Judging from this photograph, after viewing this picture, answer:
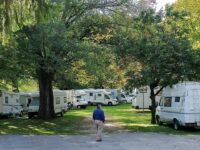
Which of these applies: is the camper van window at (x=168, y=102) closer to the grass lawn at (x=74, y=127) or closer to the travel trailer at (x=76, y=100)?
the grass lawn at (x=74, y=127)

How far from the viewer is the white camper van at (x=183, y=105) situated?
85.3 ft

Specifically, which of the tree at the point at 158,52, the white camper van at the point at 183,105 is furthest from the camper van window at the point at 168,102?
the tree at the point at 158,52

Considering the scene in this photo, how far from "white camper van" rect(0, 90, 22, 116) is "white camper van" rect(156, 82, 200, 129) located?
19.2 metres

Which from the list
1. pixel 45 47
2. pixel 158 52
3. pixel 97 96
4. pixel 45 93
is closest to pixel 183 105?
pixel 158 52

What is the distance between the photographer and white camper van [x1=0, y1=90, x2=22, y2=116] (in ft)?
147

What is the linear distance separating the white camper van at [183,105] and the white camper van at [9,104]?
1923cm

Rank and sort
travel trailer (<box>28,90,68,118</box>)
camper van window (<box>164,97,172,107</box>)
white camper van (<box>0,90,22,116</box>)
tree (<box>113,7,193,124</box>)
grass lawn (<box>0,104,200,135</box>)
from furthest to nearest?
1. travel trailer (<box>28,90,68,118</box>)
2. white camper van (<box>0,90,22,116</box>)
3. camper van window (<box>164,97,172,107</box>)
4. tree (<box>113,7,193,124</box>)
5. grass lawn (<box>0,104,200,135</box>)

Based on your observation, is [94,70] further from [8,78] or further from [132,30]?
[8,78]

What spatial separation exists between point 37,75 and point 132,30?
10.5 meters

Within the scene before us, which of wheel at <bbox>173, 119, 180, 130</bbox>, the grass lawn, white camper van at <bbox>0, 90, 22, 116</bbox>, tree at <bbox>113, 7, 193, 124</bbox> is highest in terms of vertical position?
tree at <bbox>113, 7, 193, 124</bbox>

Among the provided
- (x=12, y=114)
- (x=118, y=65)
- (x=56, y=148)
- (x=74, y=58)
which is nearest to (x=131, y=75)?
(x=118, y=65)

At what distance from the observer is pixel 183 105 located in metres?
26.5

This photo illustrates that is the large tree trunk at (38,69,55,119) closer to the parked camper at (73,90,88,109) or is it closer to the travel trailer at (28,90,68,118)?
the travel trailer at (28,90,68,118)

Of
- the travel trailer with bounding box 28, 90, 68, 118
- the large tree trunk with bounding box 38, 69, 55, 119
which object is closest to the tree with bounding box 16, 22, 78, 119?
the large tree trunk with bounding box 38, 69, 55, 119
